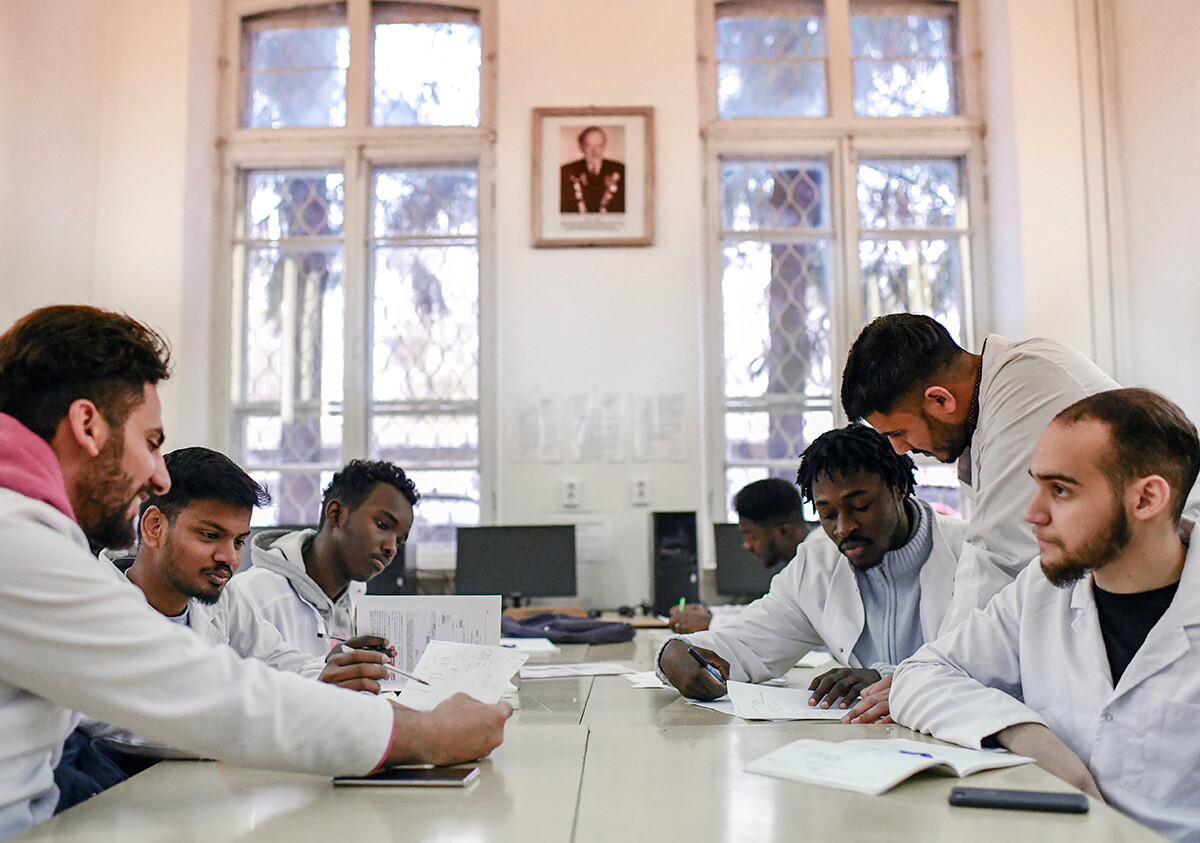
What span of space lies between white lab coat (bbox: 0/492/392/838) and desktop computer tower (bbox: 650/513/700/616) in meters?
3.04

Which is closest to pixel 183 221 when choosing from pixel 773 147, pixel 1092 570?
pixel 773 147

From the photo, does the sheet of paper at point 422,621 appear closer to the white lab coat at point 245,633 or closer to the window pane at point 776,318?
the white lab coat at point 245,633

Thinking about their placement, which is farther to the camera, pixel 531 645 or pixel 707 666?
pixel 531 645

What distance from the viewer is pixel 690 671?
2008 mm

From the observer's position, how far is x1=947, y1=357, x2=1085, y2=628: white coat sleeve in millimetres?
1901

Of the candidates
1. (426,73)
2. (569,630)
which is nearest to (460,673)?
(569,630)

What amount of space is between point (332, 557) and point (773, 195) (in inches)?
124

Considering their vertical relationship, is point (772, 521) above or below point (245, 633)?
above

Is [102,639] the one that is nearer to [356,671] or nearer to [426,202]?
[356,671]

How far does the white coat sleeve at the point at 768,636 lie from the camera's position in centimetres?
230

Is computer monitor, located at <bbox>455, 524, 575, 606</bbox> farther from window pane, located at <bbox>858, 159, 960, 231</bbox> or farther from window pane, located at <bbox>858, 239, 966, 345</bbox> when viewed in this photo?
window pane, located at <bbox>858, 159, 960, 231</bbox>

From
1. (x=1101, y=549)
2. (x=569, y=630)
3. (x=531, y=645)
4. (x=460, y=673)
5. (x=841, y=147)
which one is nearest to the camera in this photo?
(x=1101, y=549)

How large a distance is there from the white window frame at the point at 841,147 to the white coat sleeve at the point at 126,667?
3.76 m

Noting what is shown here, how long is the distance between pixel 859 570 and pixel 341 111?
12.2 feet
